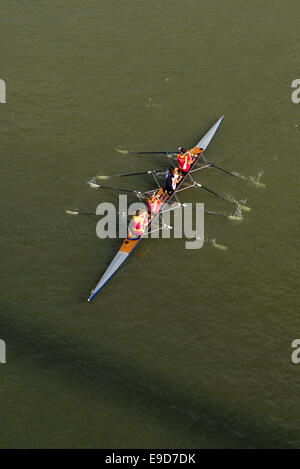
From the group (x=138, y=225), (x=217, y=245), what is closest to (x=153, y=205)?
(x=138, y=225)

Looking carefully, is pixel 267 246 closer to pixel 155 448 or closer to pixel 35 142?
pixel 155 448

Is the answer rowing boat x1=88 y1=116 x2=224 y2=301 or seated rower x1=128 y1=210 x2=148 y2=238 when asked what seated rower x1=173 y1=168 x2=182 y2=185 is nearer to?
rowing boat x1=88 y1=116 x2=224 y2=301

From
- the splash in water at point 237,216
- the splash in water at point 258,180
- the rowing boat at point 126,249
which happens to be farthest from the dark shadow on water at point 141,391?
the splash in water at point 258,180

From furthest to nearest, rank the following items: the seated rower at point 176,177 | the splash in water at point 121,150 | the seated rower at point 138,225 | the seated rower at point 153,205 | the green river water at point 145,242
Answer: the splash in water at point 121,150 → the seated rower at point 176,177 → the seated rower at point 153,205 → the seated rower at point 138,225 → the green river water at point 145,242

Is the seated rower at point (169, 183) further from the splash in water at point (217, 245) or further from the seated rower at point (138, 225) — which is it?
the splash in water at point (217, 245)

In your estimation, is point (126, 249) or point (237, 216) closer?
point (126, 249)

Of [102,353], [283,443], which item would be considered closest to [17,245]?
[102,353]

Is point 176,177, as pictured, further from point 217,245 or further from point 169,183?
point 217,245

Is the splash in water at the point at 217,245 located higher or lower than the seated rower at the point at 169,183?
lower
